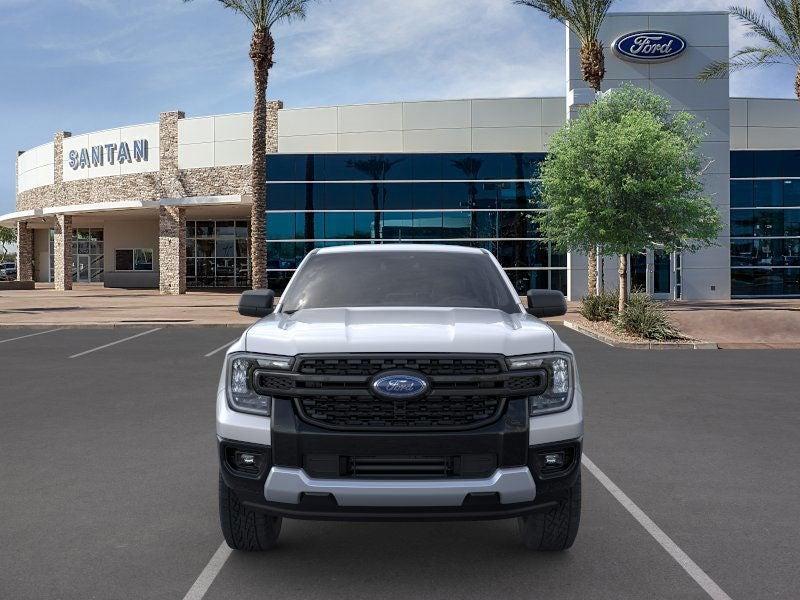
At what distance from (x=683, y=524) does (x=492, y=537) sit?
1291 mm

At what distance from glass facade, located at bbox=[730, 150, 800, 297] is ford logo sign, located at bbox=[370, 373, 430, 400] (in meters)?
36.2

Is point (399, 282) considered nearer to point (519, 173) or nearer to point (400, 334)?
point (400, 334)

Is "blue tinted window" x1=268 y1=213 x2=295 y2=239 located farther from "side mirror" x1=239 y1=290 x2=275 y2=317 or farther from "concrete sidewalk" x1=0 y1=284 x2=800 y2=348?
"side mirror" x1=239 y1=290 x2=275 y2=317

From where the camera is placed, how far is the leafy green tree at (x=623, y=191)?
22.4 metres

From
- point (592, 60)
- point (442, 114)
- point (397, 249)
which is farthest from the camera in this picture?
point (442, 114)

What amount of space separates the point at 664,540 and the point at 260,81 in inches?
1034

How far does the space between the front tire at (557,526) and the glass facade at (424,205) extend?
31821 mm

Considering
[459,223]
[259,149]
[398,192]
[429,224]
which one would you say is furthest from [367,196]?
[259,149]

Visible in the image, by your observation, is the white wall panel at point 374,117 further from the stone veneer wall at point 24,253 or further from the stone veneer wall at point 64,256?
the stone veneer wall at point 24,253

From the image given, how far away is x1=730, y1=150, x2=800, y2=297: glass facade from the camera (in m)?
36.7

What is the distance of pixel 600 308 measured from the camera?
902 inches

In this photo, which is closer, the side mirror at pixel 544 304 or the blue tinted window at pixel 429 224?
the side mirror at pixel 544 304

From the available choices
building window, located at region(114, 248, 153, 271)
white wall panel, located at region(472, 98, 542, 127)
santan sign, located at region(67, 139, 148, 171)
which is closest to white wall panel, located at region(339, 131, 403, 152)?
white wall panel, located at region(472, 98, 542, 127)

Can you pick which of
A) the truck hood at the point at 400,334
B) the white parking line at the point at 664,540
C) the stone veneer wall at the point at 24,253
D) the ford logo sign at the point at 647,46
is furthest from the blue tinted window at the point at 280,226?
the truck hood at the point at 400,334
